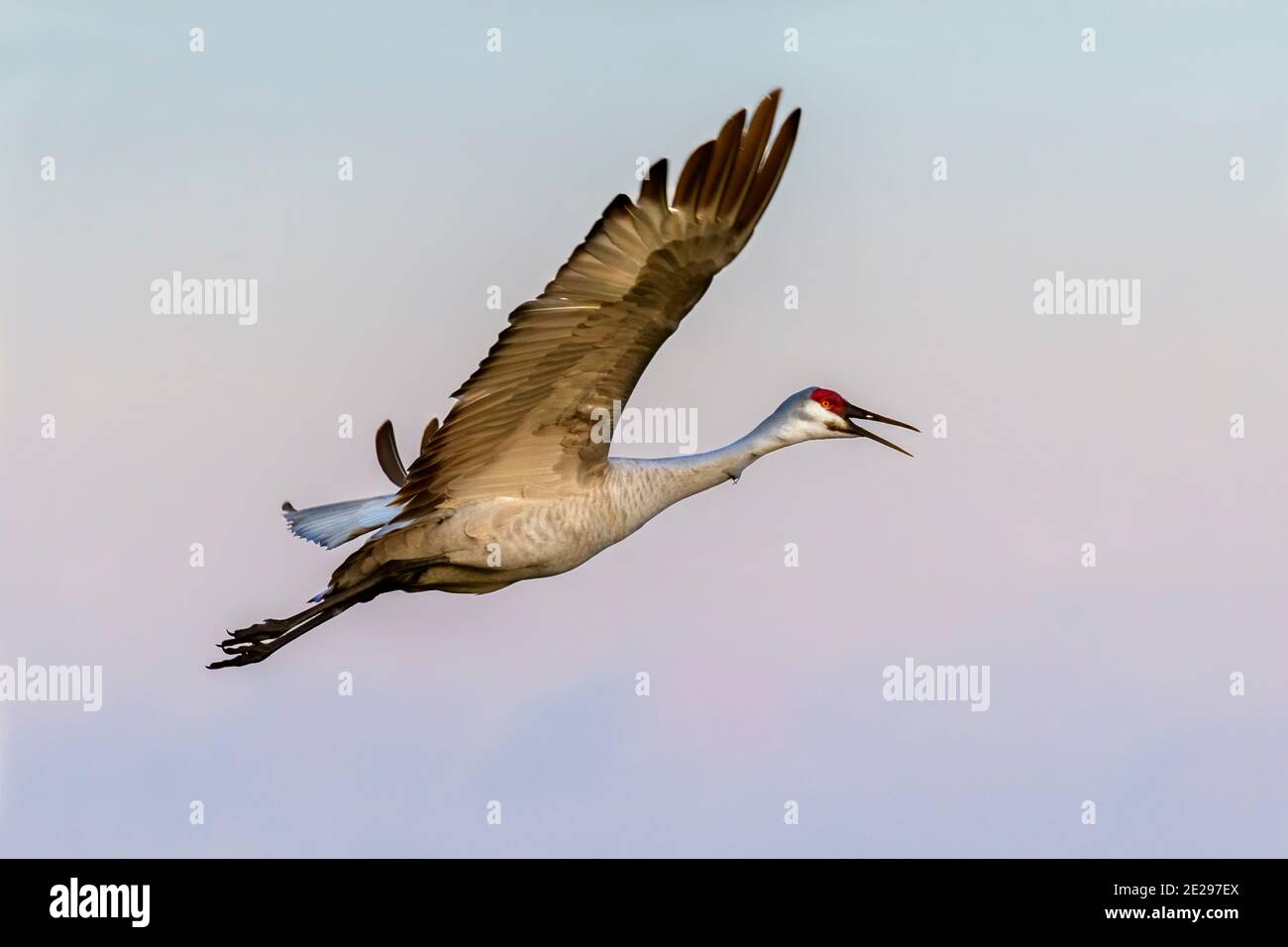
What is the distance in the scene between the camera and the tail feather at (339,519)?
12520 mm

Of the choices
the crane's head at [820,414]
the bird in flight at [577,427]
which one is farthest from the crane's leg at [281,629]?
the crane's head at [820,414]

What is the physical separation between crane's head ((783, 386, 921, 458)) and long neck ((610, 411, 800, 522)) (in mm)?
167

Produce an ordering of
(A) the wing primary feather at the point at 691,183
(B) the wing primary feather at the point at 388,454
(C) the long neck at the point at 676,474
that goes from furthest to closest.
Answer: (B) the wing primary feather at the point at 388,454, (C) the long neck at the point at 676,474, (A) the wing primary feather at the point at 691,183

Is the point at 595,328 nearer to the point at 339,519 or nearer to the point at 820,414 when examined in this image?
the point at 820,414

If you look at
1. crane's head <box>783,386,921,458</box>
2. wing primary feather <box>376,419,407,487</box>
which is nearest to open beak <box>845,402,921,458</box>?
crane's head <box>783,386,921,458</box>

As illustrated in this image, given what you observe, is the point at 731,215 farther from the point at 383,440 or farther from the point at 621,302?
the point at 383,440

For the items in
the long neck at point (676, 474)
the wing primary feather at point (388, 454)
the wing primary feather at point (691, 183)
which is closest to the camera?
the wing primary feather at point (691, 183)

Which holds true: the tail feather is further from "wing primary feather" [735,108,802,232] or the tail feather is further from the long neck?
"wing primary feather" [735,108,802,232]

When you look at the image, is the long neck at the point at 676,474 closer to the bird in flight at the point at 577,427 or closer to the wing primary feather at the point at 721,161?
the bird in flight at the point at 577,427

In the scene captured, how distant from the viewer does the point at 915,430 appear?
12719 mm

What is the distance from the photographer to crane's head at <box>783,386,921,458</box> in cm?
1252

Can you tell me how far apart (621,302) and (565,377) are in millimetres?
748

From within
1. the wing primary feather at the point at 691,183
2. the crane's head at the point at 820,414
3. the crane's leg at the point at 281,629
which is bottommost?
the crane's leg at the point at 281,629

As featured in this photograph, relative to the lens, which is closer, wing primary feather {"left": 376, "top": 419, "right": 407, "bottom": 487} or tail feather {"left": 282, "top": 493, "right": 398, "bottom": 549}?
tail feather {"left": 282, "top": 493, "right": 398, "bottom": 549}
